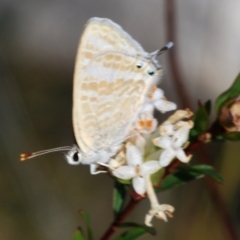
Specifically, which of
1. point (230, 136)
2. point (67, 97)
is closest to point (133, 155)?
point (230, 136)

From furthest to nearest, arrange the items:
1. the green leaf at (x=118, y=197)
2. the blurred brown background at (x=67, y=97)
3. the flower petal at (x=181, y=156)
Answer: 1. the blurred brown background at (x=67, y=97)
2. the green leaf at (x=118, y=197)
3. the flower petal at (x=181, y=156)

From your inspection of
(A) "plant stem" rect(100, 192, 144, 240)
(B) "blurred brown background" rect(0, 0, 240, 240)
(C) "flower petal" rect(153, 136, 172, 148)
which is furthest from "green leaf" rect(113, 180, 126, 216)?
(B) "blurred brown background" rect(0, 0, 240, 240)

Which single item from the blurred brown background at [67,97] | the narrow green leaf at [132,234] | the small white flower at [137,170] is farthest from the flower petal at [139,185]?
the blurred brown background at [67,97]

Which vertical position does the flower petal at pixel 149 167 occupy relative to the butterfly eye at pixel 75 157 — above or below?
below

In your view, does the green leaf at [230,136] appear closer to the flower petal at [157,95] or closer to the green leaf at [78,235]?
the flower petal at [157,95]

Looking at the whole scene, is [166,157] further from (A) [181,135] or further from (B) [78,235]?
(B) [78,235]

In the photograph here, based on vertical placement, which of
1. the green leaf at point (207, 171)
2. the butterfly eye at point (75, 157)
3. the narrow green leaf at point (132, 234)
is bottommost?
the narrow green leaf at point (132, 234)

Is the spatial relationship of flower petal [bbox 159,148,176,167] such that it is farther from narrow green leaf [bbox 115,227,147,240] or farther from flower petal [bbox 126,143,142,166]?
narrow green leaf [bbox 115,227,147,240]
